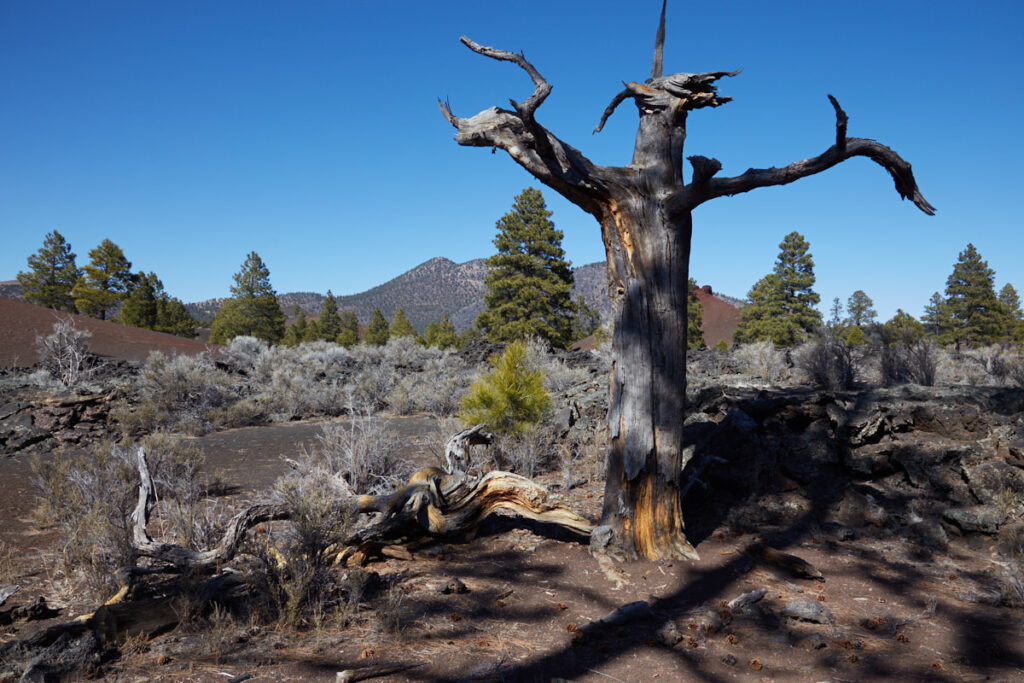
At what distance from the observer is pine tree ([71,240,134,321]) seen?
140ft

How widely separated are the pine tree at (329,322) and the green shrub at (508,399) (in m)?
48.2

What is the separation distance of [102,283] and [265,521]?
160ft

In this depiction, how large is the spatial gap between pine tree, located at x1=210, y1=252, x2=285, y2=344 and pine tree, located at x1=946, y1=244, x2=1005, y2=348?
4707 centimetres

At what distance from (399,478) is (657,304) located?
3.59 m

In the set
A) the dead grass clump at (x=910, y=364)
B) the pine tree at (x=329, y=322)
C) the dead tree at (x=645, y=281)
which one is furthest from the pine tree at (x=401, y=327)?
the dead tree at (x=645, y=281)

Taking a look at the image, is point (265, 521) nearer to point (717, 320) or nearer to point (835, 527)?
point (835, 527)

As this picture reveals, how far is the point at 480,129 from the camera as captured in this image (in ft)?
14.9

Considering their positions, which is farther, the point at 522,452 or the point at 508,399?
the point at 508,399

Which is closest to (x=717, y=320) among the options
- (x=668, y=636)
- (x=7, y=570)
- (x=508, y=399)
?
(x=508, y=399)

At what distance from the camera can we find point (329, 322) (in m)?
54.8

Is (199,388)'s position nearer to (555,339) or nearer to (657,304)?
(657,304)

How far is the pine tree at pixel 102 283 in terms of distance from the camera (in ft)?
140

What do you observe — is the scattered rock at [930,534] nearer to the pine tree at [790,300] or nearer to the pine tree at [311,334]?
the pine tree at [790,300]

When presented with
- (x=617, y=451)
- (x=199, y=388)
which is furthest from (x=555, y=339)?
(x=617, y=451)
